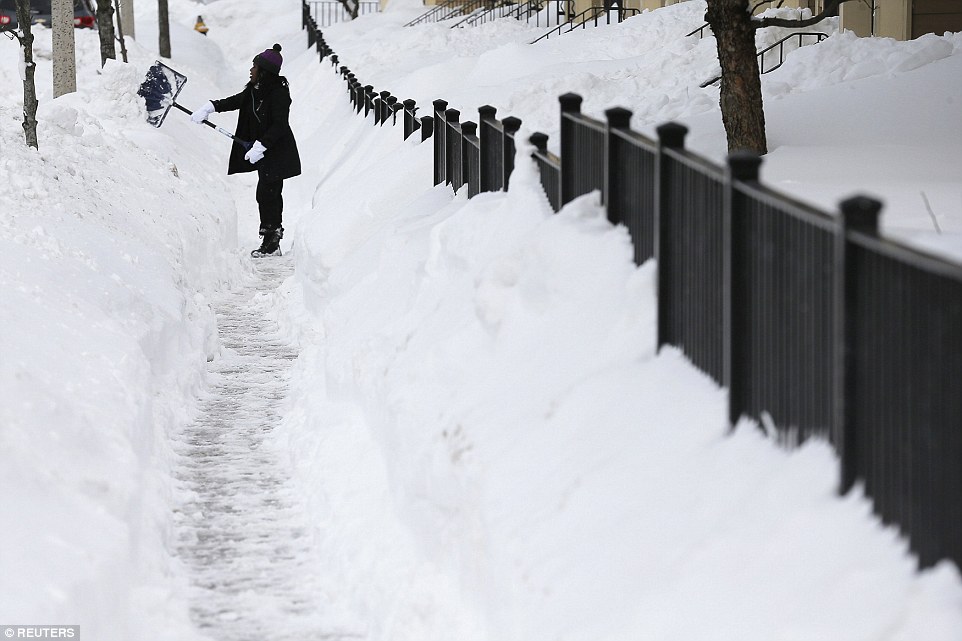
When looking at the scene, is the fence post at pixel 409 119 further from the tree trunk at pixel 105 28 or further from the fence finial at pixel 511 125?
the tree trunk at pixel 105 28

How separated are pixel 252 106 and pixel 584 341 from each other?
32.0 feet

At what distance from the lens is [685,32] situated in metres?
23.9

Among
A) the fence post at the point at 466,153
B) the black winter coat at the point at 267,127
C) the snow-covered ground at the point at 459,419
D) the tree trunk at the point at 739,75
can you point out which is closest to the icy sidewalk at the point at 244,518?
the snow-covered ground at the point at 459,419

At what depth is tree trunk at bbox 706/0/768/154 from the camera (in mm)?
11156

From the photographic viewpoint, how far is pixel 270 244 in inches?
573

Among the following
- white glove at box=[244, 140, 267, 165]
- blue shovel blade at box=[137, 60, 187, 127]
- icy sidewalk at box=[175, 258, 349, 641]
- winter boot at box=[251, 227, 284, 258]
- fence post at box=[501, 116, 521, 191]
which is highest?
fence post at box=[501, 116, 521, 191]

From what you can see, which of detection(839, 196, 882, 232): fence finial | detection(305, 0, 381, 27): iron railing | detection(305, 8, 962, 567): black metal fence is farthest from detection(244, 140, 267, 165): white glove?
detection(305, 0, 381, 27): iron railing

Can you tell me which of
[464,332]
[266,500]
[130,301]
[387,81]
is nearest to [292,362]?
[130,301]

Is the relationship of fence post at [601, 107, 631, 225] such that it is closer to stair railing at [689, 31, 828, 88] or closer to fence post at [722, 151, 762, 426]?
fence post at [722, 151, 762, 426]

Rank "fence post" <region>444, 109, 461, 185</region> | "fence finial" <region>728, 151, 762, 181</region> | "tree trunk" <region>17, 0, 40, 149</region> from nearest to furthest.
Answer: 1. "fence finial" <region>728, 151, 762, 181</region>
2. "fence post" <region>444, 109, 461, 185</region>
3. "tree trunk" <region>17, 0, 40, 149</region>

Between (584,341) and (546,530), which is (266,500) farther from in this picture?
(546,530)

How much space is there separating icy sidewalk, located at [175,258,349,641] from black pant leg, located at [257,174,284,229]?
4.25m

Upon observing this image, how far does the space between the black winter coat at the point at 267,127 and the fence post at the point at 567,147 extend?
7767 millimetres

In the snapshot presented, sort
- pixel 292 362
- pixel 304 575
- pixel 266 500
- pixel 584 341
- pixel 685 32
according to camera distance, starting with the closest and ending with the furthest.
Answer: pixel 584 341, pixel 304 575, pixel 266 500, pixel 292 362, pixel 685 32
